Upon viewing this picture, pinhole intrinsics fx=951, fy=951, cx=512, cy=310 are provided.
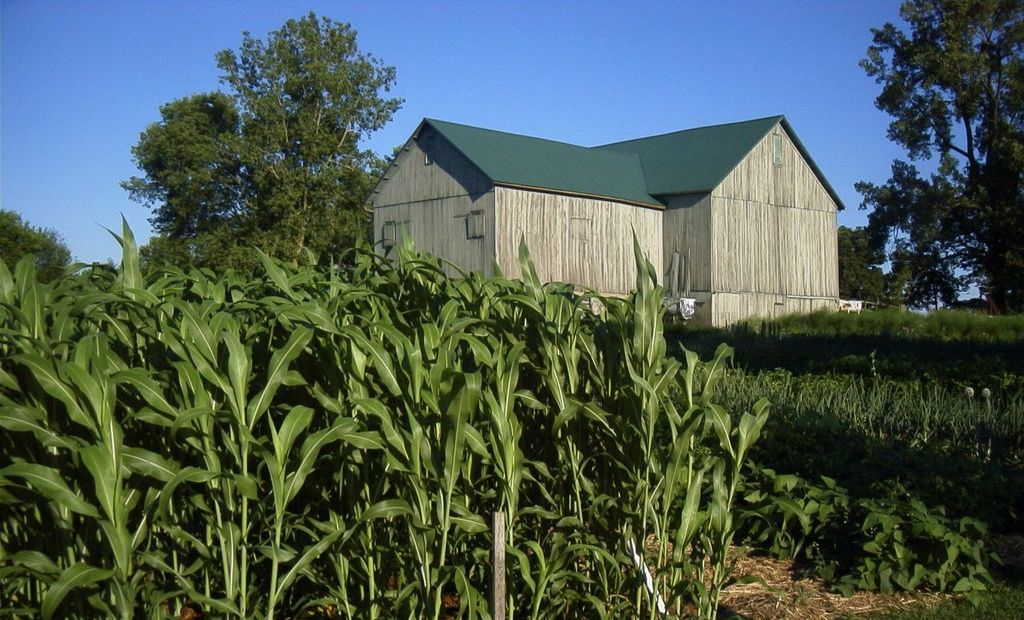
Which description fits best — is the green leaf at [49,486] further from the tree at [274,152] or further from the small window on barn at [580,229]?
the tree at [274,152]

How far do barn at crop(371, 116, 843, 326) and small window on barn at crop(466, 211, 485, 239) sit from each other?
0.05m

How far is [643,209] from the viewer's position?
36375mm

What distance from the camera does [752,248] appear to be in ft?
121

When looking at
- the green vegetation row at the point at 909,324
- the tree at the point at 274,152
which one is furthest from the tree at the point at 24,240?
the green vegetation row at the point at 909,324

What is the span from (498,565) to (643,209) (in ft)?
112

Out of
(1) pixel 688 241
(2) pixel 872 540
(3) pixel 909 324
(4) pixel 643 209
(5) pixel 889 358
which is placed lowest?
(2) pixel 872 540

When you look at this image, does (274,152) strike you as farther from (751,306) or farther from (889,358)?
(889,358)

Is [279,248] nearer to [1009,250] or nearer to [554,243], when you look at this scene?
[554,243]

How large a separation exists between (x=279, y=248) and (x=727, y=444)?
4491 centimetres

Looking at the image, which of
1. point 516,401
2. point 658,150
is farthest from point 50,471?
point 658,150

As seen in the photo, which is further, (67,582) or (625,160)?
(625,160)

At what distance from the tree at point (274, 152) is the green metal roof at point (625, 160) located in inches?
506

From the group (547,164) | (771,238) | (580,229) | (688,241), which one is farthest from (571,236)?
(771,238)

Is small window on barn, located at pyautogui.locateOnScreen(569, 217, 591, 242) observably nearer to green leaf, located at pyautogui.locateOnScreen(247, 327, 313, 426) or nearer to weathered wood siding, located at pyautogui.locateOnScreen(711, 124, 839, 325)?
weathered wood siding, located at pyautogui.locateOnScreen(711, 124, 839, 325)
